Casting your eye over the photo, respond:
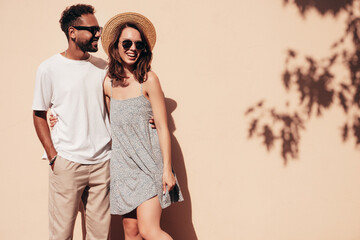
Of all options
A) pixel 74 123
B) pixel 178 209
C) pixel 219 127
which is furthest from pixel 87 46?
pixel 178 209

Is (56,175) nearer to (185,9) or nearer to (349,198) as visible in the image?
(185,9)

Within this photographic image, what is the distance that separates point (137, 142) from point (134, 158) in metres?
0.14

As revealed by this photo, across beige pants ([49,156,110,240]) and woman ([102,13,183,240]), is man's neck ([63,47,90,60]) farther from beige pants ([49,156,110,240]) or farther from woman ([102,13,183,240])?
beige pants ([49,156,110,240])

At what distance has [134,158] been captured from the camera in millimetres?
2875

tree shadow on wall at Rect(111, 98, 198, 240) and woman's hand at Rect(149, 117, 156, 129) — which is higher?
woman's hand at Rect(149, 117, 156, 129)

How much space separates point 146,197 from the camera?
2805 millimetres

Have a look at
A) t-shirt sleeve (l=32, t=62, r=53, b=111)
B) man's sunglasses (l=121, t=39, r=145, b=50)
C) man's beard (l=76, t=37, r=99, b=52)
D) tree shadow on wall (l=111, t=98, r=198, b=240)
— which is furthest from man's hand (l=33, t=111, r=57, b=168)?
tree shadow on wall (l=111, t=98, r=198, b=240)

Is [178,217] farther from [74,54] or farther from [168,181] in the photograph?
[74,54]

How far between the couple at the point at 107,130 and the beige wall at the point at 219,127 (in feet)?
2.38

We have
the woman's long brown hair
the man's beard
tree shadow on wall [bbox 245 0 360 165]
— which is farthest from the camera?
tree shadow on wall [bbox 245 0 360 165]

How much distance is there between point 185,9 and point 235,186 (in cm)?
203

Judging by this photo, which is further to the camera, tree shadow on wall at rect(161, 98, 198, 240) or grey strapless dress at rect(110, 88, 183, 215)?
tree shadow on wall at rect(161, 98, 198, 240)

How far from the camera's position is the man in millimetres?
2990

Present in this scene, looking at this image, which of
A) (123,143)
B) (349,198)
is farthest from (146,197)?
(349,198)
